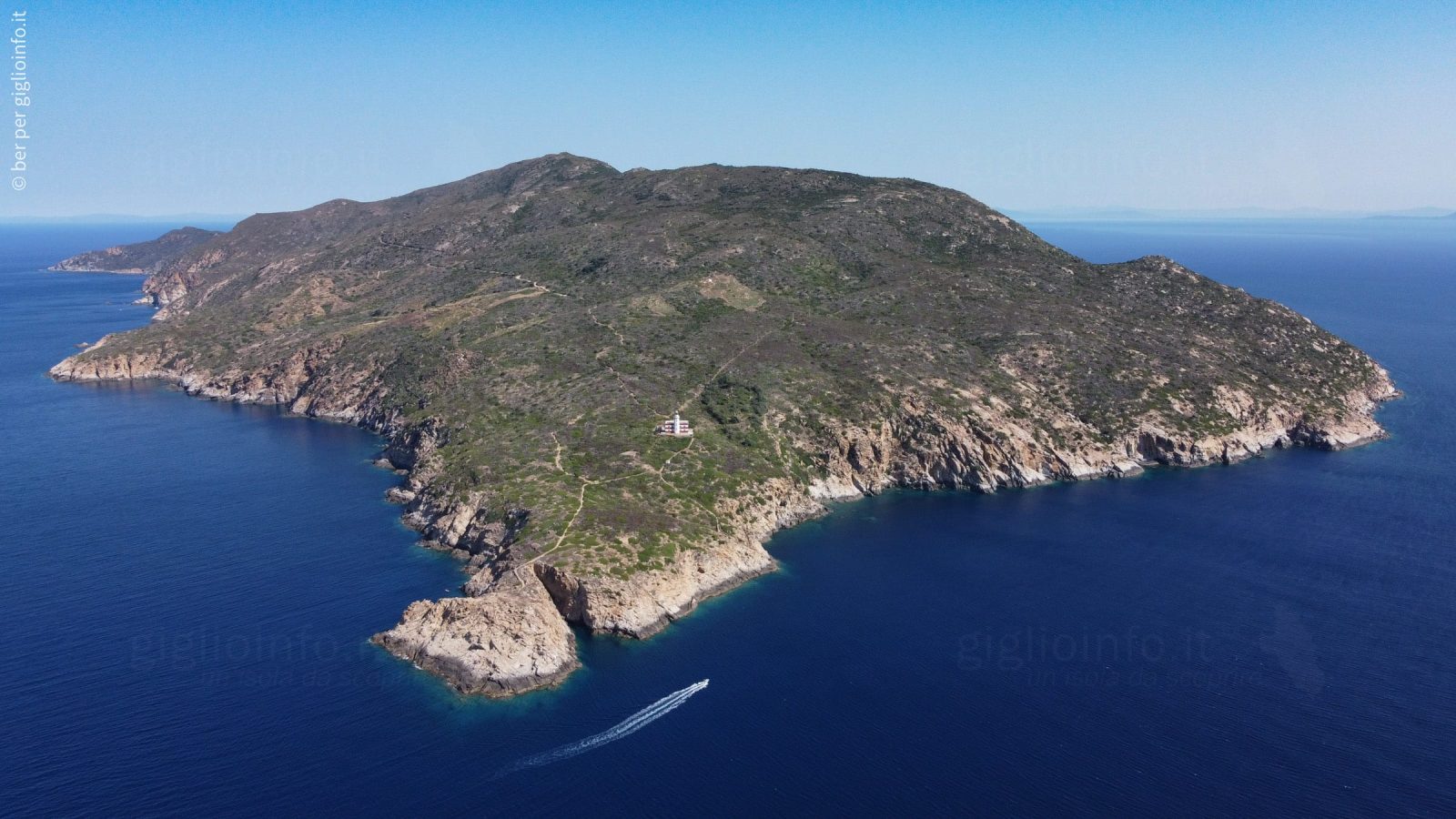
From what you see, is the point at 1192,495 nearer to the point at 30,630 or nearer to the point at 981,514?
the point at 981,514

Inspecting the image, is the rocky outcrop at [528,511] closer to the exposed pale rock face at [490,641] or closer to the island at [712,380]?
the exposed pale rock face at [490,641]

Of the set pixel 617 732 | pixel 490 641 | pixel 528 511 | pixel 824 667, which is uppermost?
pixel 528 511

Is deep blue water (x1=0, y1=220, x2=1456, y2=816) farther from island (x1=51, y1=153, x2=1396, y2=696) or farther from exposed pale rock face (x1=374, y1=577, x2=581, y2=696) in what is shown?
island (x1=51, y1=153, x2=1396, y2=696)

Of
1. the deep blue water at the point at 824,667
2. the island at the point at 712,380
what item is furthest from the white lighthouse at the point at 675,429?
the deep blue water at the point at 824,667

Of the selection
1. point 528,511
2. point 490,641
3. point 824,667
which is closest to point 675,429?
point 528,511

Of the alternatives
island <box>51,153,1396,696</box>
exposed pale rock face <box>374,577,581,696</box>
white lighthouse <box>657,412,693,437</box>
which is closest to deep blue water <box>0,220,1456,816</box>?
exposed pale rock face <box>374,577,581,696</box>

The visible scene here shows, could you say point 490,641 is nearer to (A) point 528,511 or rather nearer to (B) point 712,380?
(A) point 528,511
